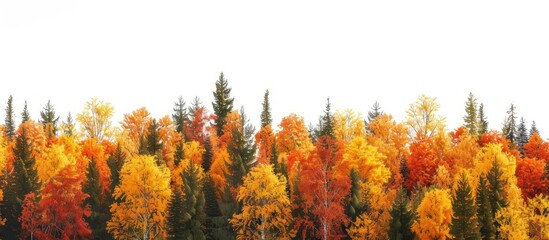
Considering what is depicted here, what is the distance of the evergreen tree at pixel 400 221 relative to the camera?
65.4 metres

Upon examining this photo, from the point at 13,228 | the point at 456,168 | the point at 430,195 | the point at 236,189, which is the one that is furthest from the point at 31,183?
the point at 456,168

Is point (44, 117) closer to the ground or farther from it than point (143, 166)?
farther from it

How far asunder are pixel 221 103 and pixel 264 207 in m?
54.8

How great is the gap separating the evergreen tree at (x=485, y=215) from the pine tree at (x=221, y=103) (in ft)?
181

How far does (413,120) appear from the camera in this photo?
332 ft

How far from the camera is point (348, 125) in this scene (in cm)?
11344

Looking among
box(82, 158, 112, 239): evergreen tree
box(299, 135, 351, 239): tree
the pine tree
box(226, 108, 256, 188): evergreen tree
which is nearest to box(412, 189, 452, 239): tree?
box(299, 135, 351, 239): tree

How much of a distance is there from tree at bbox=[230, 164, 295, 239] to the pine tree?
48.7 metres

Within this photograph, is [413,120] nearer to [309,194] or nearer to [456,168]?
[456,168]

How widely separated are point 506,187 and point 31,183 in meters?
56.7

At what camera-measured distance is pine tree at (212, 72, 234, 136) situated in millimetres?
116062

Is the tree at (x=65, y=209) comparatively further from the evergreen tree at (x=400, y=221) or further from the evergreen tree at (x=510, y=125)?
the evergreen tree at (x=510, y=125)

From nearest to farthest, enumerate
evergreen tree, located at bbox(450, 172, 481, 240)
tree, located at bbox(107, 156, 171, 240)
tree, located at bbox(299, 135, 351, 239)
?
evergreen tree, located at bbox(450, 172, 481, 240) → tree, located at bbox(107, 156, 171, 240) → tree, located at bbox(299, 135, 351, 239)

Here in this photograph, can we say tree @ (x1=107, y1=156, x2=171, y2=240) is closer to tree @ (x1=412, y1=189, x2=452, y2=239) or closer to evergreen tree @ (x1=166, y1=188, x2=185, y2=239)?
evergreen tree @ (x1=166, y1=188, x2=185, y2=239)
